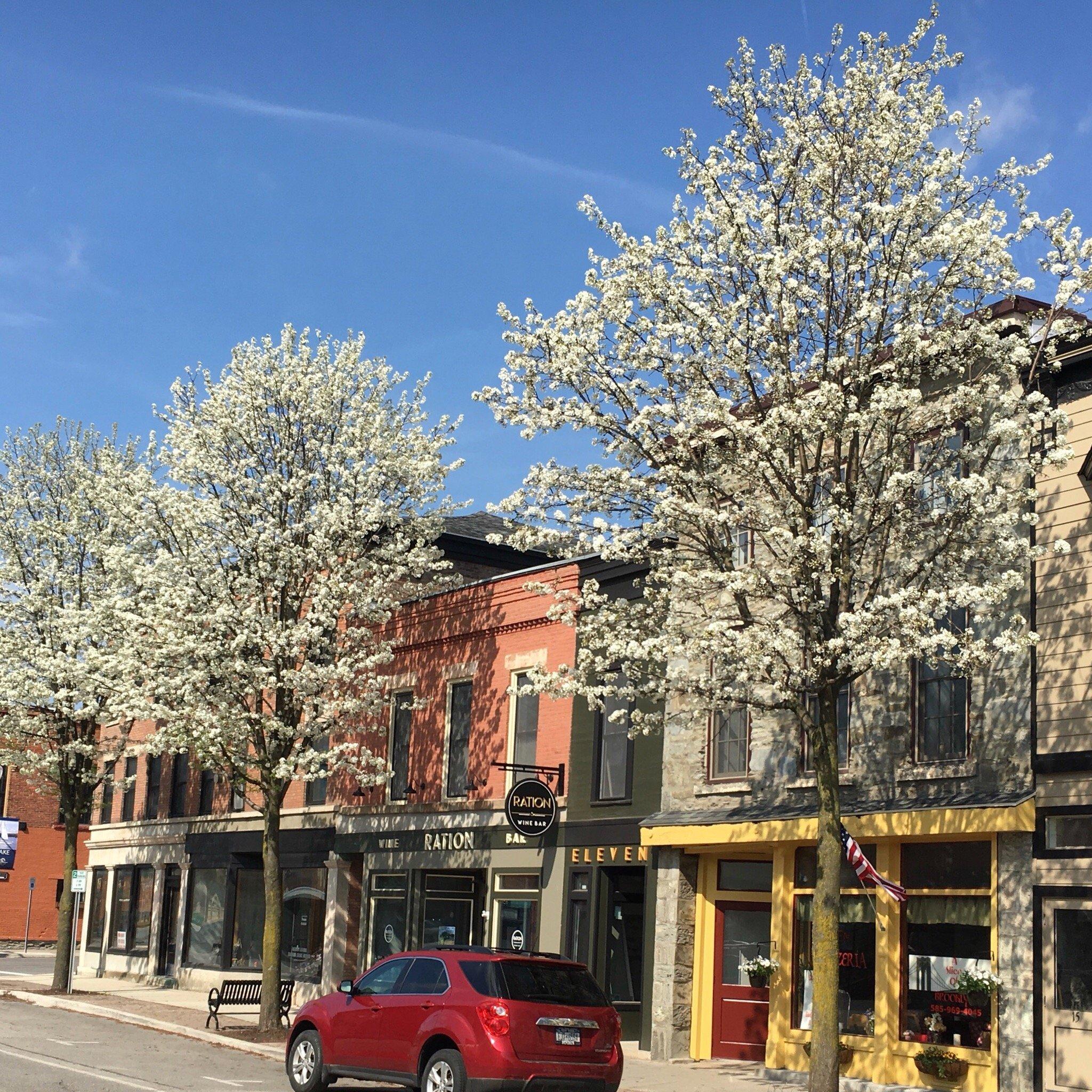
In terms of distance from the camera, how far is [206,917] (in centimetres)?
3372

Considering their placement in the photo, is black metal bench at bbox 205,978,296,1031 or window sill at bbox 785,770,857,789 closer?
window sill at bbox 785,770,857,789

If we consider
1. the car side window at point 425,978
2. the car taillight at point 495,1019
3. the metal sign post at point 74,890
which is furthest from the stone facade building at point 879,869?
the metal sign post at point 74,890

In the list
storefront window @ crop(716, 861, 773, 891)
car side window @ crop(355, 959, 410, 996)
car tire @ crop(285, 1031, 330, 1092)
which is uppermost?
storefront window @ crop(716, 861, 773, 891)

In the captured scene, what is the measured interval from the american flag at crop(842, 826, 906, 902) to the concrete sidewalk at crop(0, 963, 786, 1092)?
2.99 meters

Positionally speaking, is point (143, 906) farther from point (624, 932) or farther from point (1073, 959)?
point (1073, 959)

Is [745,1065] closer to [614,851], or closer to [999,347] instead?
[614,851]

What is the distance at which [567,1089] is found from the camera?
13.4 meters

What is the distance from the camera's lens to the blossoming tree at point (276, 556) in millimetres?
23016

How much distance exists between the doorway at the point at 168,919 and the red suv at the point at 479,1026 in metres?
21.6

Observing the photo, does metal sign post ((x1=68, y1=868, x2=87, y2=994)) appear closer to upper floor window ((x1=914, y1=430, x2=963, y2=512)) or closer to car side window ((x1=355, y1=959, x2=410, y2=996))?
car side window ((x1=355, y1=959, x2=410, y2=996))

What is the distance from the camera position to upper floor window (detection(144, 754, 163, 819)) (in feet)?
124

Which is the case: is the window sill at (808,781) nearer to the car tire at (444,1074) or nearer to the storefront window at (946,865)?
the storefront window at (946,865)

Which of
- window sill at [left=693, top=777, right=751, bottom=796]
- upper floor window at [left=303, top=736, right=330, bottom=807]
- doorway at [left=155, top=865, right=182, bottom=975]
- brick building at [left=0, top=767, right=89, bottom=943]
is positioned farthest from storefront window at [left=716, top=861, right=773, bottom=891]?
brick building at [left=0, top=767, right=89, bottom=943]

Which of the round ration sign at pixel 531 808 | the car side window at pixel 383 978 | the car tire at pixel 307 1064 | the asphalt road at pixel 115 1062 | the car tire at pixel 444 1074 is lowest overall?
the asphalt road at pixel 115 1062
